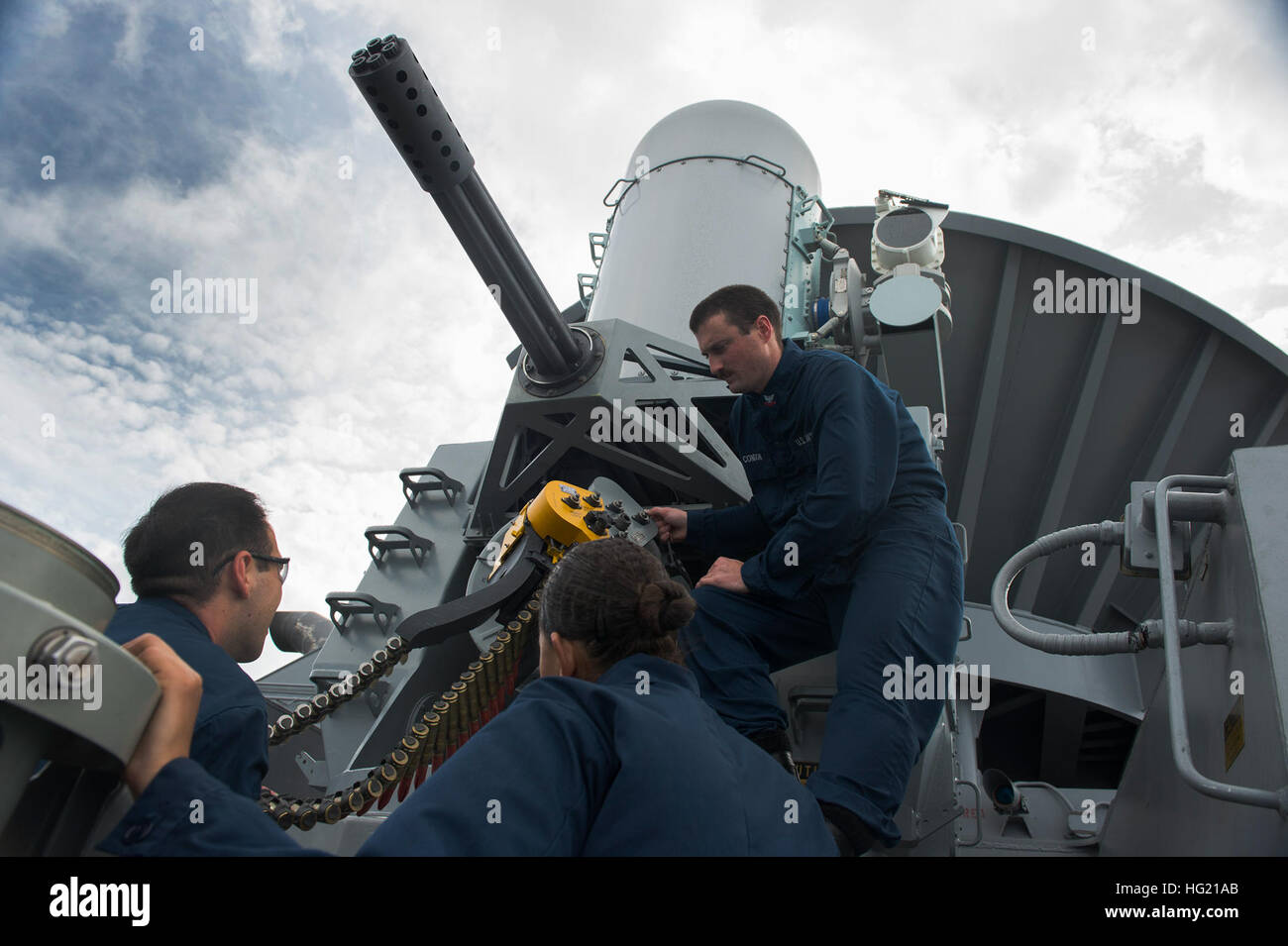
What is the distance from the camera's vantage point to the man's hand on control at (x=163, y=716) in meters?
1.09

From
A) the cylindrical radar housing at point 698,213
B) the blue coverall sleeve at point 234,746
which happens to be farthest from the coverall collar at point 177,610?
the cylindrical radar housing at point 698,213

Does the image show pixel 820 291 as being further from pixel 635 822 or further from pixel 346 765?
pixel 635 822

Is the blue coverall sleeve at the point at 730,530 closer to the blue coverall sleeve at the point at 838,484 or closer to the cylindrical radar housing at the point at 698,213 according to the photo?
the blue coverall sleeve at the point at 838,484

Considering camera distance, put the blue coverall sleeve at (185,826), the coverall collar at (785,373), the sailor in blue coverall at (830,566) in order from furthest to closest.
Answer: the coverall collar at (785,373)
the sailor in blue coverall at (830,566)
the blue coverall sleeve at (185,826)

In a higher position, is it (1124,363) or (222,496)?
(1124,363)

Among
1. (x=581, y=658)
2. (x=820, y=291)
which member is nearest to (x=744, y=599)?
(x=581, y=658)

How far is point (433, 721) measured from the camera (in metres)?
2.78

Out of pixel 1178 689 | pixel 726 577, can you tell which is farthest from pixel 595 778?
pixel 726 577

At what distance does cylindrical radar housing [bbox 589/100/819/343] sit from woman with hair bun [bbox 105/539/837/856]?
3.03 metres

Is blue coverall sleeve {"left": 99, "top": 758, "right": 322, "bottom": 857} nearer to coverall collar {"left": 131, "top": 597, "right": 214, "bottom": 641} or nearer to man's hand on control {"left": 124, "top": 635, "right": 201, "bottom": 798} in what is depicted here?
man's hand on control {"left": 124, "top": 635, "right": 201, "bottom": 798}

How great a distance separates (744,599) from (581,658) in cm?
142

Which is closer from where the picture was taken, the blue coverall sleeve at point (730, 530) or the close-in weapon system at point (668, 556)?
the close-in weapon system at point (668, 556)

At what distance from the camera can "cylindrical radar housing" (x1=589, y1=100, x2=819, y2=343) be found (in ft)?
15.6

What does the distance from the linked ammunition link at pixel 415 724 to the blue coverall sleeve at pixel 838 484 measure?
83 centimetres
